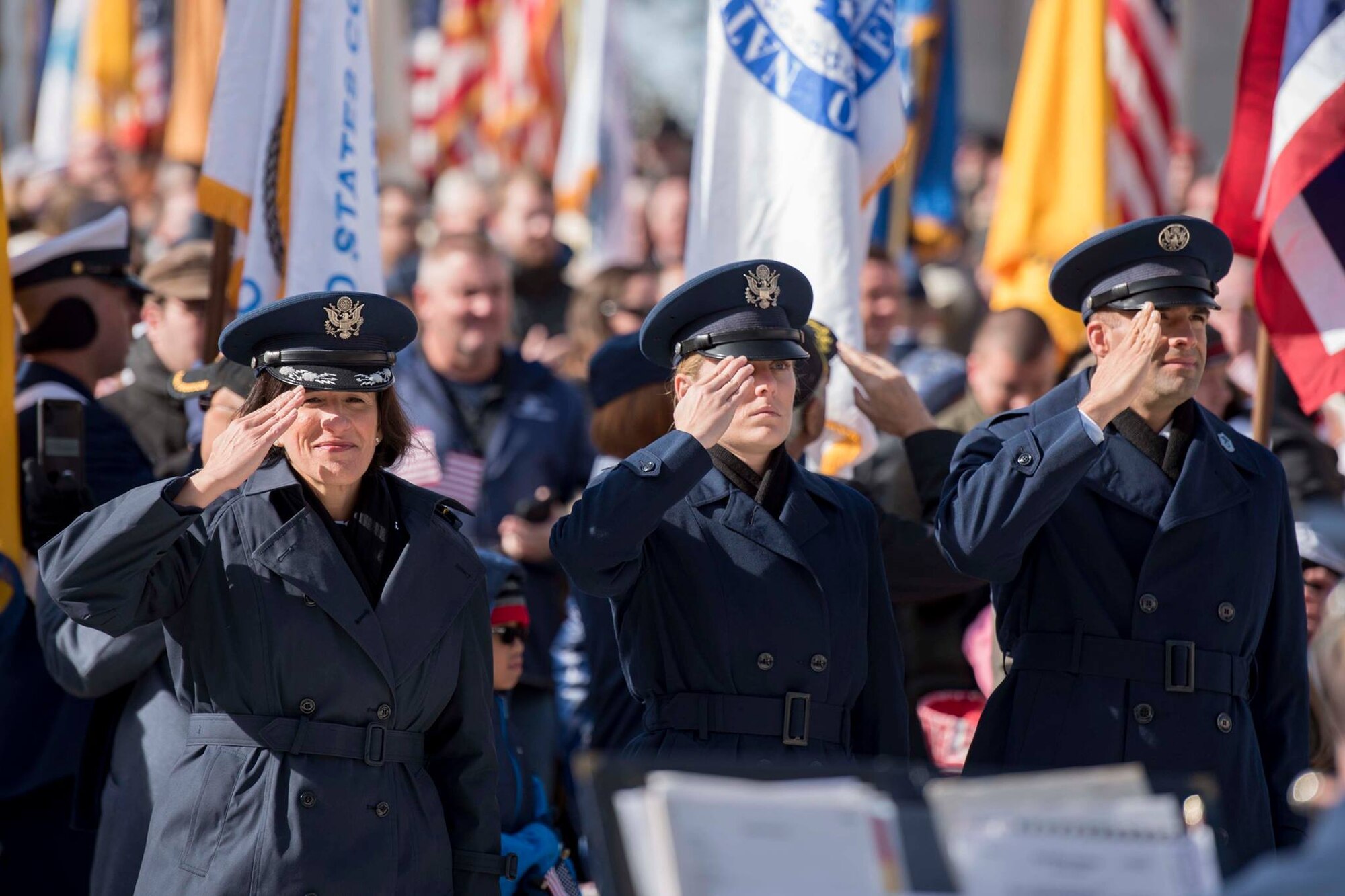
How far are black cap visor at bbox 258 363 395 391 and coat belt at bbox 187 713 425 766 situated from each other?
74cm

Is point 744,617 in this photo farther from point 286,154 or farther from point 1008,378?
point 1008,378

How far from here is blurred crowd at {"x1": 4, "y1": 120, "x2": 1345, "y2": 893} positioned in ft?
17.2

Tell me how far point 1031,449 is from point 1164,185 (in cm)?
571

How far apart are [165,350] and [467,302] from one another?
1.30 m

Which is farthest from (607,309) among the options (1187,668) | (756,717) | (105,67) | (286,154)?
(105,67)

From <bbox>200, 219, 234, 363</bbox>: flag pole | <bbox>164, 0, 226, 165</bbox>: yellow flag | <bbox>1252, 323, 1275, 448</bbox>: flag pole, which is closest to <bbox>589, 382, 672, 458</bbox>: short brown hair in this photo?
<bbox>200, 219, 234, 363</bbox>: flag pole

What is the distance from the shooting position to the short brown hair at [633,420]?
205 inches

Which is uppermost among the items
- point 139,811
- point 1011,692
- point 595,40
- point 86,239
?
point 595,40

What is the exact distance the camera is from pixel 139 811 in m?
4.44

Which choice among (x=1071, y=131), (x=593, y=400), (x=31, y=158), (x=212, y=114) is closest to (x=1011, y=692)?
(x=593, y=400)

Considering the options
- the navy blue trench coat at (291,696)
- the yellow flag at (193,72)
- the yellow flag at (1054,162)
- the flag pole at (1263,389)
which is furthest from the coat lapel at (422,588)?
the yellow flag at (193,72)

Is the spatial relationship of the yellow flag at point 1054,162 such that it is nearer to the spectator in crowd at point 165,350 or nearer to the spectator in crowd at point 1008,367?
the spectator in crowd at point 1008,367

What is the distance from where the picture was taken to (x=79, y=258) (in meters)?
5.86

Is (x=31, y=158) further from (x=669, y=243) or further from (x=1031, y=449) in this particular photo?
(x=1031, y=449)
